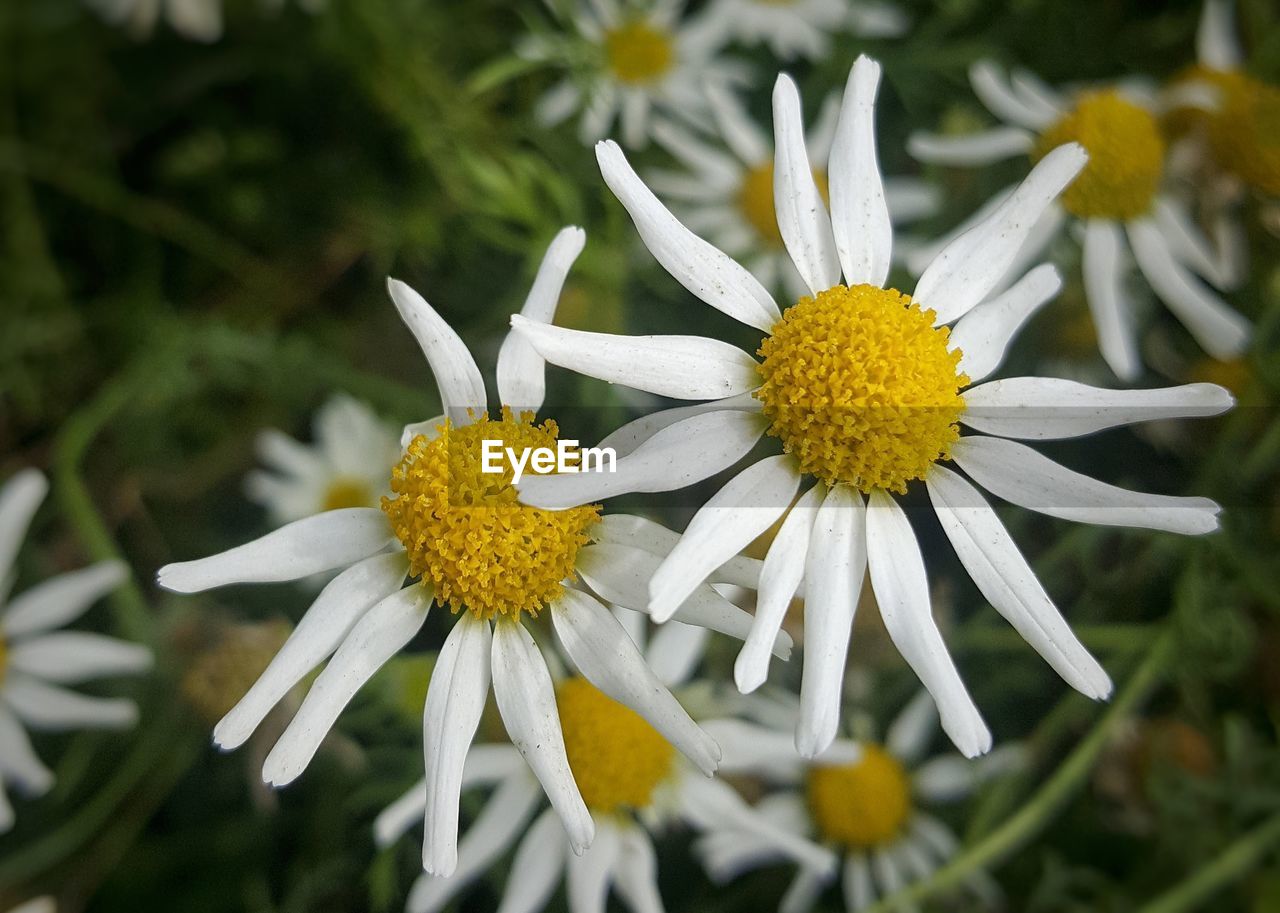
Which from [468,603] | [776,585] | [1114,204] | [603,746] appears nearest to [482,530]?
[468,603]

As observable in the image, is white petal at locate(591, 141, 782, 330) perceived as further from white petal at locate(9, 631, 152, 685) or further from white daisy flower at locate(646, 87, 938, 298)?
white petal at locate(9, 631, 152, 685)

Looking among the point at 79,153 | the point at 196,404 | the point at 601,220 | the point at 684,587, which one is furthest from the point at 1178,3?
the point at 79,153

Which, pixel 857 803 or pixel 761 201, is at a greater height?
pixel 761 201

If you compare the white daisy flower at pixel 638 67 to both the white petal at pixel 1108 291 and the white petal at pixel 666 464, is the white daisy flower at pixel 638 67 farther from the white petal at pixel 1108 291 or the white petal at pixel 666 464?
the white petal at pixel 666 464

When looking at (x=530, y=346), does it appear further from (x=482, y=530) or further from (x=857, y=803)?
(x=857, y=803)

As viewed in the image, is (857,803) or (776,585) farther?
(857,803)

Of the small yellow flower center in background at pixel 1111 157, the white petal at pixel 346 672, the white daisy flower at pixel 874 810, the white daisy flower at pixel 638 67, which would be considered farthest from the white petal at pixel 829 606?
the white daisy flower at pixel 638 67
